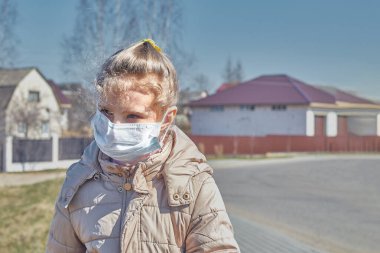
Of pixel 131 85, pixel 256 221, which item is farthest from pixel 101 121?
pixel 256 221

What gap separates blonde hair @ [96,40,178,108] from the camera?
70.9 inches

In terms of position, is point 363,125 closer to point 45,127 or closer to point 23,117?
point 23,117

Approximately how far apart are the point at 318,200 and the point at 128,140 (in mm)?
8062

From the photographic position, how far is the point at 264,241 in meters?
6.52

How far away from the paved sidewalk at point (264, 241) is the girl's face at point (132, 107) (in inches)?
177

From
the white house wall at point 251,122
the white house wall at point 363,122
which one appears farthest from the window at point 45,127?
the white house wall at point 363,122

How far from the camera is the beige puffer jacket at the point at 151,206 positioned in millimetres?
1724

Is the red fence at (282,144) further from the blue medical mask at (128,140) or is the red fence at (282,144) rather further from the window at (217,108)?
the blue medical mask at (128,140)

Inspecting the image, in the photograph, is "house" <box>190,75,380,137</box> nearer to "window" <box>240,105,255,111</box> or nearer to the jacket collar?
"window" <box>240,105,255,111</box>

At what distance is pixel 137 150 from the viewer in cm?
178

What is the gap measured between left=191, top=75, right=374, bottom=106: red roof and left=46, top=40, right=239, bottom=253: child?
4.80 m

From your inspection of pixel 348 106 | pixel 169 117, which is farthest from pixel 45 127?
pixel 169 117

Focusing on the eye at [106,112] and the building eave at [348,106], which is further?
the building eave at [348,106]

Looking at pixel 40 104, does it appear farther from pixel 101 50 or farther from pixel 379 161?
pixel 101 50
